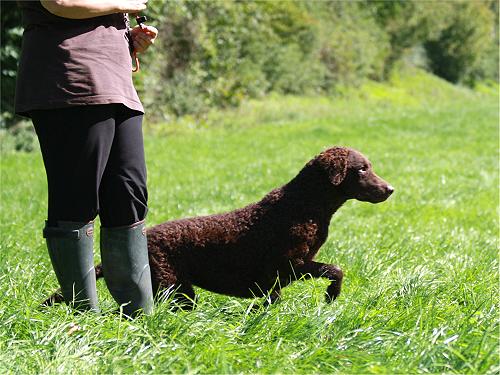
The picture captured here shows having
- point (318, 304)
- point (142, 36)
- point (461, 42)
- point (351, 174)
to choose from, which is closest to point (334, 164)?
point (351, 174)

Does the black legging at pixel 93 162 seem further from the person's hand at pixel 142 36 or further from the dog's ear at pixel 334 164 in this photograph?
the dog's ear at pixel 334 164

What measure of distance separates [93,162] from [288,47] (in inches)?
1035

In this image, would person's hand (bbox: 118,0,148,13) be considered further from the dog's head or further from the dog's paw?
the dog's paw

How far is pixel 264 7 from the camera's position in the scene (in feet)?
85.0

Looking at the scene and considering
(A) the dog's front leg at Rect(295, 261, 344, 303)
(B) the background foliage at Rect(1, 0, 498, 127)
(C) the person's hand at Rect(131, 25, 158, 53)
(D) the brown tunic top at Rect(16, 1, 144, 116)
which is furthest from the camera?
(B) the background foliage at Rect(1, 0, 498, 127)

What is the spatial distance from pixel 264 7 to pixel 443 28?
24.2 meters

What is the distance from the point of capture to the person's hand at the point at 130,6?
3.08 meters

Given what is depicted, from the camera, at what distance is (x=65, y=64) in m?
2.98

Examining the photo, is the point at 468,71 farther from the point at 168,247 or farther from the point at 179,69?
the point at 168,247

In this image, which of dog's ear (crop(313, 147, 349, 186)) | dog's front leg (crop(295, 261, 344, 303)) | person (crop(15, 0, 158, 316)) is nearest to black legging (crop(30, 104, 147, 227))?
person (crop(15, 0, 158, 316))

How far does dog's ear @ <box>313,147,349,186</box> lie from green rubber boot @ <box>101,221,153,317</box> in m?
1.11

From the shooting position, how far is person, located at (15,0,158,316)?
2.99m

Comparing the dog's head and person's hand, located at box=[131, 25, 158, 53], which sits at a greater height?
person's hand, located at box=[131, 25, 158, 53]

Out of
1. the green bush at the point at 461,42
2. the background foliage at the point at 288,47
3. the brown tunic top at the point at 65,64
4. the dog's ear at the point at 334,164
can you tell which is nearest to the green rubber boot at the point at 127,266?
the brown tunic top at the point at 65,64
